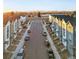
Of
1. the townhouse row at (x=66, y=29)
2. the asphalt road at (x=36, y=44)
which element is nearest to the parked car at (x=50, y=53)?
the asphalt road at (x=36, y=44)

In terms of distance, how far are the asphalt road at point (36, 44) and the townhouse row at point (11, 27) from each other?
16cm

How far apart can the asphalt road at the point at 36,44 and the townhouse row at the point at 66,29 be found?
0.18m

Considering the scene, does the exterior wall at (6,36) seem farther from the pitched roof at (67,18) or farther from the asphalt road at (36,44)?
the pitched roof at (67,18)

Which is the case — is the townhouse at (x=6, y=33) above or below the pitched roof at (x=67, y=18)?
below

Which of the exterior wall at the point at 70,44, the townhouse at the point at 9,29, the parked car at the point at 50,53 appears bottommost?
the parked car at the point at 50,53

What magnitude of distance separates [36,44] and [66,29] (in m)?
0.41

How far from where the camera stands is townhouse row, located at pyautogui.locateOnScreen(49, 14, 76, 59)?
270 centimetres

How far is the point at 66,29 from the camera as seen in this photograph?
2.74 metres

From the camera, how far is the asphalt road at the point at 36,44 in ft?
8.92

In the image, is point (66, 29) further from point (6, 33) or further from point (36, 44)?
point (6, 33)

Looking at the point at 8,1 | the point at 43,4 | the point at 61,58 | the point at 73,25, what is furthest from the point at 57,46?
the point at 8,1

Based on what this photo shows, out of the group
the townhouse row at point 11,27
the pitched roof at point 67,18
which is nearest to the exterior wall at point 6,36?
the townhouse row at point 11,27

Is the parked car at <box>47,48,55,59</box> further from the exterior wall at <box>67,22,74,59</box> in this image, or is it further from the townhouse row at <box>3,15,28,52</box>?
the townhouse row at <box>3,15,28,52</box>

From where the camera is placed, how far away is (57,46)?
2.75 metres
